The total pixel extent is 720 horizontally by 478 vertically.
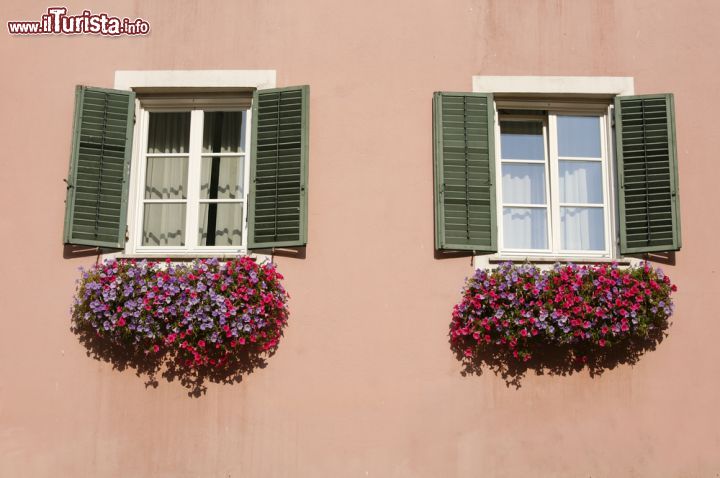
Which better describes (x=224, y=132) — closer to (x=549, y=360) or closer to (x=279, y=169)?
(x=279, y=169)

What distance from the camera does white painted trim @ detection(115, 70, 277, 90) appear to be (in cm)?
816

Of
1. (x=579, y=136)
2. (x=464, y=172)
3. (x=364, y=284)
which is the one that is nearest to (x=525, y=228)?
(x=464, y=172)

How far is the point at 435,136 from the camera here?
801 centimetres

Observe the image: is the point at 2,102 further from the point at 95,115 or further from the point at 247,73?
the point at 247,73

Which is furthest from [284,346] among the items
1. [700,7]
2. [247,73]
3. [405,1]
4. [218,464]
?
[700,7]

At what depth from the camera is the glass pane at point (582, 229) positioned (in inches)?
320

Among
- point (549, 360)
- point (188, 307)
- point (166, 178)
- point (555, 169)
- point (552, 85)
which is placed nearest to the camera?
point (188, 307)

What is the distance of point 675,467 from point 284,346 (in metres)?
2.90

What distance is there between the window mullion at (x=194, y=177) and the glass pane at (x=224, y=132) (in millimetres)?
80

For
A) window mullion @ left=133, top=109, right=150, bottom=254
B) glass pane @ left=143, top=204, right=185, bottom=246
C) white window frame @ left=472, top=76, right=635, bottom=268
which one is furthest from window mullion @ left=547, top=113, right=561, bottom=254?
window mullion @ left=133, top=109, right=150, bottom=254

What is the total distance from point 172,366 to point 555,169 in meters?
3.28

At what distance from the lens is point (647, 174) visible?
26.0ft

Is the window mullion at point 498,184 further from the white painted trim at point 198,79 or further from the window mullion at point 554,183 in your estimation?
the white painted trim at point 198,79

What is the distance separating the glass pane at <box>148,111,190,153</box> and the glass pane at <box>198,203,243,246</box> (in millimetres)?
561
